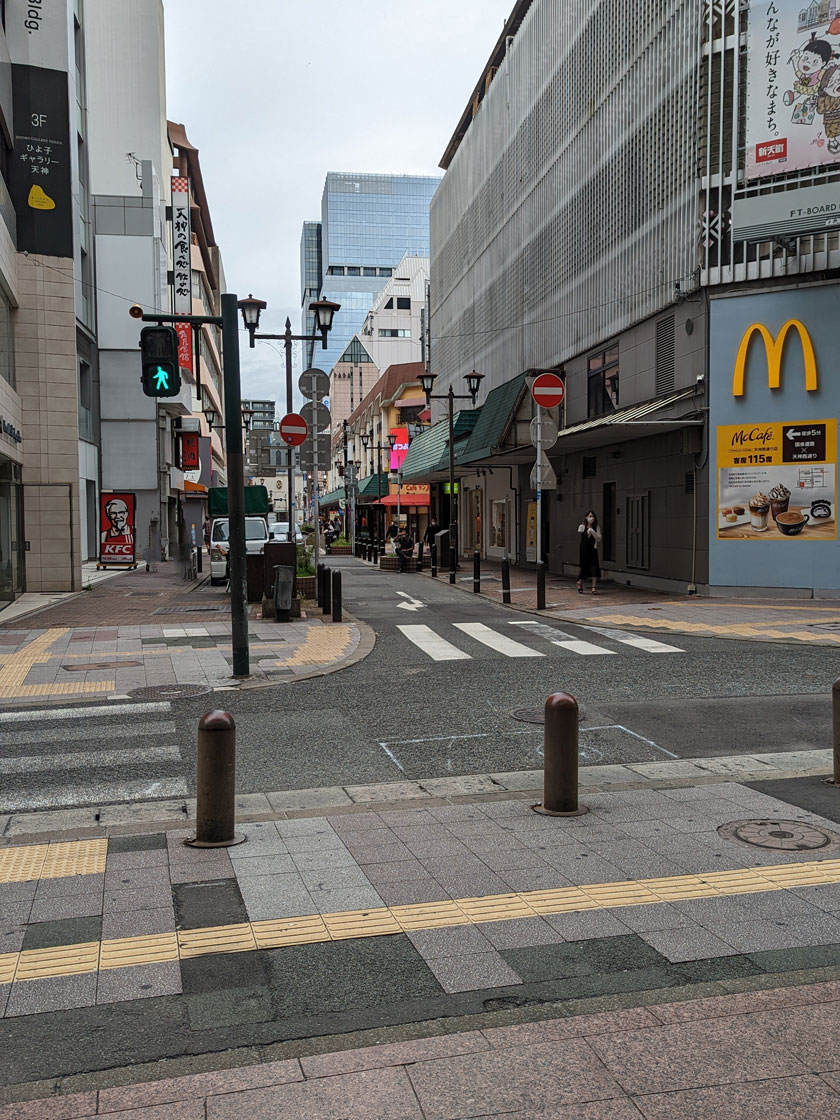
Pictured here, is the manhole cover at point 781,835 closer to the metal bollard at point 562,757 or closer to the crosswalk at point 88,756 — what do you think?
the metal bollard at point 562,757

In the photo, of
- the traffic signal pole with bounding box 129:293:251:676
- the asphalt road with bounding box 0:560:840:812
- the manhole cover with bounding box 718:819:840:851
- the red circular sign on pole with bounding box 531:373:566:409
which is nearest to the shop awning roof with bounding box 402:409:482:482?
the red circular sign on pole with bounding box 531:373:566:409

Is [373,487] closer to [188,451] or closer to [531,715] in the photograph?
[188,451]

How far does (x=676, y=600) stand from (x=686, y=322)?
6.08m

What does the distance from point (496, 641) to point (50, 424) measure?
46.2 ft

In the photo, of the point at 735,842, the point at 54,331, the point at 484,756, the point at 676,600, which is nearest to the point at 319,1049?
the point at 735,842

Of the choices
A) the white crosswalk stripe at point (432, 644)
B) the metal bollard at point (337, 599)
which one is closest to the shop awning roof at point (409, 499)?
the metal bollard at point (337, 599)

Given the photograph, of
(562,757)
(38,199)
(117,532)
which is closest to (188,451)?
(117,532)

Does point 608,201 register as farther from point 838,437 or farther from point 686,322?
point 838,437

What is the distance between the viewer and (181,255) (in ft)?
163

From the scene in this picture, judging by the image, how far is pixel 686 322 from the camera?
21188 millimetres

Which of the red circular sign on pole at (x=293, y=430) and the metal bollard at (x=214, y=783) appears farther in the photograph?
the red circular sign on pole at (x=293, y=430)

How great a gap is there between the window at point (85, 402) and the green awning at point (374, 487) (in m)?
18.8

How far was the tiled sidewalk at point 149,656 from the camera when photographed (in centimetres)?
1109

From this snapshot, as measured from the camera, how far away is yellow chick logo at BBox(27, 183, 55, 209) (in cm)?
2273
